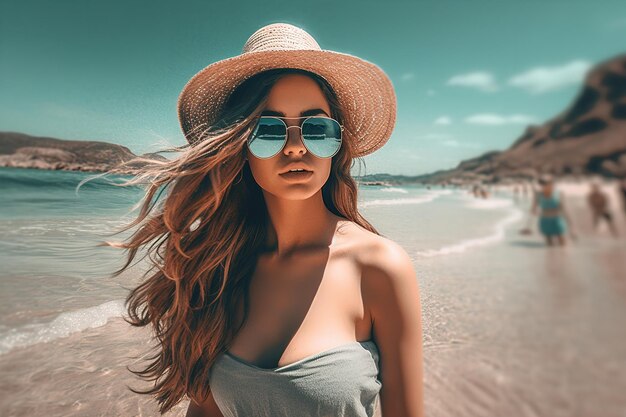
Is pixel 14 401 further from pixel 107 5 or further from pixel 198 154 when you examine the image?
pixel 107 5

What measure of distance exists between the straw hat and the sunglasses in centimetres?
24

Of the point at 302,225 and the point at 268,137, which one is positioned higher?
the point at 268,137

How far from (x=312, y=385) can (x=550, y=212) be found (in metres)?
0.93

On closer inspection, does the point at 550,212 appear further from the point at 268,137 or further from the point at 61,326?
the point at 61,326

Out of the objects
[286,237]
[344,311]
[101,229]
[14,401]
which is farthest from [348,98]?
[101,229]

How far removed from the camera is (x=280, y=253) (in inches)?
68.8

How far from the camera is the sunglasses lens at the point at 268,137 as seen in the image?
60.3 inches

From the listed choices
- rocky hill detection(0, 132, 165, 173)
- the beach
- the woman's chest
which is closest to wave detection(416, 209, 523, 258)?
→ the beach

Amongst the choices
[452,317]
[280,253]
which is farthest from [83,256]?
[452,317]

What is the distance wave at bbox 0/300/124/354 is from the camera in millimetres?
3496

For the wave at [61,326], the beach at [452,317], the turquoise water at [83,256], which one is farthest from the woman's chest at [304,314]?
the wave at [61,326]

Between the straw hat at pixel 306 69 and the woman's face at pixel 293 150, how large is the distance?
89 mm

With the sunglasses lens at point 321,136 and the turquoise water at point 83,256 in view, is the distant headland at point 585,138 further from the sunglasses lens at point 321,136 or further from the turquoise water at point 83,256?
the turquoise water at point 83,256

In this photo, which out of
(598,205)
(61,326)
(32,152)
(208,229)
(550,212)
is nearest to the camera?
(598,205)
